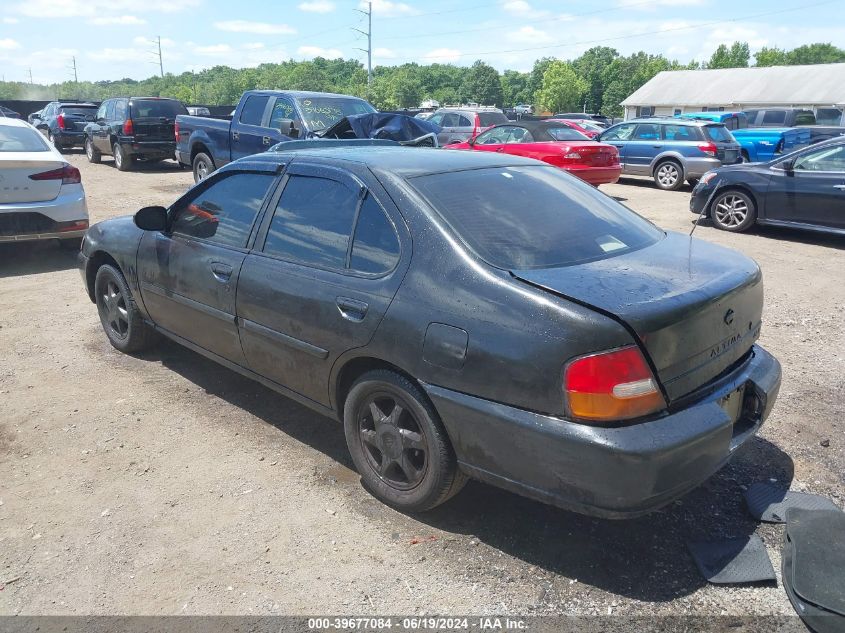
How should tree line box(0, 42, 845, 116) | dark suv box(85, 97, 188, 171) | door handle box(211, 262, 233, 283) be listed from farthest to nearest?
1. tree line box(0, 42, 845, 116)
2. dark suv box(85, 97, 188, 171)
3. door handle box(211, 262, 233, 283)

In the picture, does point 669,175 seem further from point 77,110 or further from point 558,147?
point 77,110

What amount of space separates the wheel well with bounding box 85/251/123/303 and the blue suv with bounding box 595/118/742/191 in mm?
13030

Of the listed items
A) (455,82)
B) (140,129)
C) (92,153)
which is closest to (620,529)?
(140,129)

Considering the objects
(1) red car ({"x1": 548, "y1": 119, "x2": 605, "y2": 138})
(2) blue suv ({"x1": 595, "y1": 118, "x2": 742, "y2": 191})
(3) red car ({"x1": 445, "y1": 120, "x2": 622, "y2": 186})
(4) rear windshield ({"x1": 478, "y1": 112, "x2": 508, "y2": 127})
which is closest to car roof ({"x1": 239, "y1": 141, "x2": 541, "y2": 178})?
(3) red car ({"x1": 445, "y1": 120, "x2": 622, "y2": 186})

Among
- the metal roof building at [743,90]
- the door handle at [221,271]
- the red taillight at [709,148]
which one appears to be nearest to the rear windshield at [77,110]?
the red taillight at [709,148]

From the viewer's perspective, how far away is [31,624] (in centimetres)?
241

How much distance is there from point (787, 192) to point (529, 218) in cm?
769

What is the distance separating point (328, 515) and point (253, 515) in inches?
13.8

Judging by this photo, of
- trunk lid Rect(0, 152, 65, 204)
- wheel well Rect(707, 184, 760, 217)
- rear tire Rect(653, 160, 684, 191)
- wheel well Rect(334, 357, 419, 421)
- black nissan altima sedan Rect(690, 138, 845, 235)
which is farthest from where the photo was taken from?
rear tire Rect(653, 160, 684, 191)

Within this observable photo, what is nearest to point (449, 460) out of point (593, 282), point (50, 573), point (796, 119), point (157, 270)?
point (593, 282)

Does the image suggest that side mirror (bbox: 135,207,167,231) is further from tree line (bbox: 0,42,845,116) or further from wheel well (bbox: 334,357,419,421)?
tree line (bbox: 0,42,845,116)

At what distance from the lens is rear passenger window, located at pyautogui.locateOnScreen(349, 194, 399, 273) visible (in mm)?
2932

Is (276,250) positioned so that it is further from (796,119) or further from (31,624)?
(796,119)

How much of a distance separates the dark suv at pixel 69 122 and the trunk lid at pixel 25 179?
1590 centimetres
